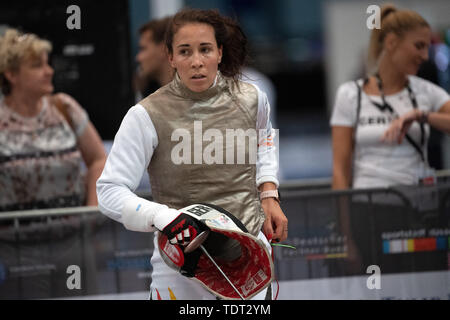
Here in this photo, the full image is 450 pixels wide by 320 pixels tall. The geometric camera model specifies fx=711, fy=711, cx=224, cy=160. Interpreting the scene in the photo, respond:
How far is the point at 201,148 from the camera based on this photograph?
8.07ft

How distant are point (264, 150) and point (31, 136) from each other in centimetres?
182

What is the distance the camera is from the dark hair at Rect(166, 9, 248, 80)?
8.05ft

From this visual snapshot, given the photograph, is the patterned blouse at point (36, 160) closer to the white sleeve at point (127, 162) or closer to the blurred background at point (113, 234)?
the blurred background at point (113, 234)

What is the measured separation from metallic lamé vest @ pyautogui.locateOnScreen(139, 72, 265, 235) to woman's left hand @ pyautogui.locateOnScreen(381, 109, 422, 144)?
4.44ft

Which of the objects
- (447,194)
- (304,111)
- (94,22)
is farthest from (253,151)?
(304,111)

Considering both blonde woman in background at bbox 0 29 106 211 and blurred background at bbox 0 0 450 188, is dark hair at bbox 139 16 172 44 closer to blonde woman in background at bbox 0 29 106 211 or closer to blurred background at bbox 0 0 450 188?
blurred background at bbox 0 0 450 188

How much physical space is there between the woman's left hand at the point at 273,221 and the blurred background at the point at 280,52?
1.97 ft

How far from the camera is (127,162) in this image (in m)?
2.39

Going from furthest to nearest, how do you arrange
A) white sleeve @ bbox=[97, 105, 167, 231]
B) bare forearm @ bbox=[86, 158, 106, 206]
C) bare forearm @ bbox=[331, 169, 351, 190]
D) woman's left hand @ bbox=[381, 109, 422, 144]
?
bare forearm @ bbox=[86, 158, 106, 206] < bare forearm @ bbox=[331, 169, 351, 190] < woman's left hand @ bbox=[381, 109, 422, 144] < white sleeve @ bbox=[97, 105, 167, 231]

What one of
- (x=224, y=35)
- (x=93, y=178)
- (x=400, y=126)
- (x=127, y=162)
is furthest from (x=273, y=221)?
(x=93, y=178)

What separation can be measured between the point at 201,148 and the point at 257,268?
0.45 metres

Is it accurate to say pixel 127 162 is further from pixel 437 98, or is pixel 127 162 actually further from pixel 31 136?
pixel 437 98

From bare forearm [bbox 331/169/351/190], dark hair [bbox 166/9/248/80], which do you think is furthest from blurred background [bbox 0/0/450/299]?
dark hair [bbox 166/9/248/80]
